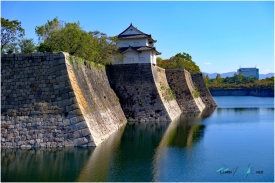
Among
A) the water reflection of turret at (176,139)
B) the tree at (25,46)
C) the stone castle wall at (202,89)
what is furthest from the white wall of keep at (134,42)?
the tree at (25,46)

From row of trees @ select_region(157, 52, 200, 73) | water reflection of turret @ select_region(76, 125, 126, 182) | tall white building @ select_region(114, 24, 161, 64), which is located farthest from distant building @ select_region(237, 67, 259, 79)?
water reflection of turret @ select_region(76, 125, 126, 182)

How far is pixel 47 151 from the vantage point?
43.5ft

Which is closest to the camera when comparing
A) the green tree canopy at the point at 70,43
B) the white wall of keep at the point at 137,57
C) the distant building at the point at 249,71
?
the green tree canopy at the point at 70,43

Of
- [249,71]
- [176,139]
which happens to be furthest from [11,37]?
[249,71]

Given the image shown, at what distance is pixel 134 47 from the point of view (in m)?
31.5

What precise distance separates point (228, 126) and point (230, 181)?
13418mm

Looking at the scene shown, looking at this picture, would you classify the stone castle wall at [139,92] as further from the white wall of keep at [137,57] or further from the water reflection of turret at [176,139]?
the white wall of keep at [137,57]

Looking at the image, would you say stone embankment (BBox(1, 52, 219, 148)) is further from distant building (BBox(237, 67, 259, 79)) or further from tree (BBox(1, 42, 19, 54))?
distant building (BBox(237, 67, 259, 79))

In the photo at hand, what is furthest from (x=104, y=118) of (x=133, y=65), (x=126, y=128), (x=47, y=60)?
(x=133, y=65)

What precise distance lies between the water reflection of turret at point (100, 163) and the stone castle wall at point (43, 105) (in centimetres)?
61

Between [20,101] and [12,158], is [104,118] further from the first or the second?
[12,158]

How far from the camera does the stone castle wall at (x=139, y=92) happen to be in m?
24.2

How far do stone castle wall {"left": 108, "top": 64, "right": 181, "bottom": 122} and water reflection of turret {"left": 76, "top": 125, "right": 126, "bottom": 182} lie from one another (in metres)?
8.31

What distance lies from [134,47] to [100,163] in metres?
21.1
